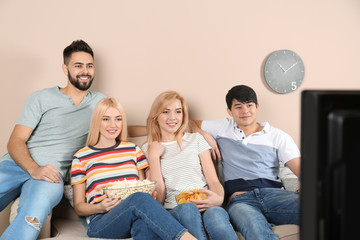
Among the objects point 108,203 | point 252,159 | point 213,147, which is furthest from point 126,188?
point 252,159

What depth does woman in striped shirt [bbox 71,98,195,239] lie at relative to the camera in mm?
1685

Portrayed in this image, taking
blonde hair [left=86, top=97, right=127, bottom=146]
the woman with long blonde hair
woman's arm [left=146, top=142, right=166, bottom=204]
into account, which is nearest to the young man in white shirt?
the woman with long blonde hair

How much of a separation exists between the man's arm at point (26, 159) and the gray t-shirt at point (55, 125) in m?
0.05

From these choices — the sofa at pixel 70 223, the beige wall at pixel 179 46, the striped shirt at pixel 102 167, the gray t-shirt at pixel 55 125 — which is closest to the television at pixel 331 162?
the sofa at pixel 70 223

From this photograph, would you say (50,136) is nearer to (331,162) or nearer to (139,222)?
(139,222)

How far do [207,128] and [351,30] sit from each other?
1.48 metres

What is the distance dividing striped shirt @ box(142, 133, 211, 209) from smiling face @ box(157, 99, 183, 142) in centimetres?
7

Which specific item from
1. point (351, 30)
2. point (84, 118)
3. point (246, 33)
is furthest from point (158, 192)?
point (351, 30)

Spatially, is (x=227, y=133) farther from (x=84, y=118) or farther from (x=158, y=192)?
(x=84, y=118)

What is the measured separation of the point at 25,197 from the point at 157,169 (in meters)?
0.75

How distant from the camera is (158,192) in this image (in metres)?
2.10

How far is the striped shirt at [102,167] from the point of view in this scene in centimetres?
204

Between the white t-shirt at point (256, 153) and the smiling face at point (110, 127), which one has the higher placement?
the smiling face at point (110, 127)

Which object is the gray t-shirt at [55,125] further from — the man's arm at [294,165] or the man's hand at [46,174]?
the man's arm at [294,165]
